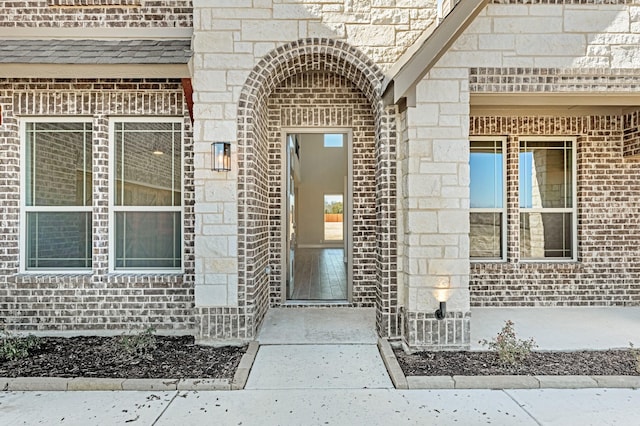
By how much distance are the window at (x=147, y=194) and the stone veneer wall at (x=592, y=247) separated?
15.3 feet

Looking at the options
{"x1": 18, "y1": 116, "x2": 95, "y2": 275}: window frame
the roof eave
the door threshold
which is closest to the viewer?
the roof eave

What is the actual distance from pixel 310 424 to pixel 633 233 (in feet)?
20.3

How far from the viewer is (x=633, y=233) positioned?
20.1 ft

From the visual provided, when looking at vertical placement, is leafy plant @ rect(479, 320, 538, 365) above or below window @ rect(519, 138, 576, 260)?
below

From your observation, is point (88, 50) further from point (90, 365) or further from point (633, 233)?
point (633, 233)

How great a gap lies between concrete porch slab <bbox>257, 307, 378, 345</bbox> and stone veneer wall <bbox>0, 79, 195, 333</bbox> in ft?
3.89

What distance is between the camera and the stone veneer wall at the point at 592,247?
6.12 m

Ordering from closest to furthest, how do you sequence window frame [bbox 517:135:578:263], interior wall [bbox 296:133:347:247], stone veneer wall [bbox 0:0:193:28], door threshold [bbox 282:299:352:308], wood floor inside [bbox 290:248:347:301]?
stone veneer wall [bbox 0:0:193:28], door threshold [bbox 282:299:352:308], window frame [bbox 517:135:578:263], wood floor inside [bbox 290:248:347:301], interior wall [bbox 296:133:347:247]

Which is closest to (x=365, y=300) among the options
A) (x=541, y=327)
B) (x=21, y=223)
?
(x=541, y=327)

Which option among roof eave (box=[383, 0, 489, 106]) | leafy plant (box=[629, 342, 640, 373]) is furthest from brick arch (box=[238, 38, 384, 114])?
leafy plant (box=[629, 342, 640, 373])

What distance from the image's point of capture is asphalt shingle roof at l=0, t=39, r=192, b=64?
4531 mm

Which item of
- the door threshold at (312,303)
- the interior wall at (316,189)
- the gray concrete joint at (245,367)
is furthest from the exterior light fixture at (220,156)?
the interior wall at (316,189)

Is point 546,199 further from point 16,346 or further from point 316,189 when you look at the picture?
point 316,189

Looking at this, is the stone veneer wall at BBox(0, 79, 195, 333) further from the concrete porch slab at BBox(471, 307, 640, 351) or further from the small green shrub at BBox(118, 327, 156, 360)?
the concrete porch slab at BBox(471, 307, 640, 351)
